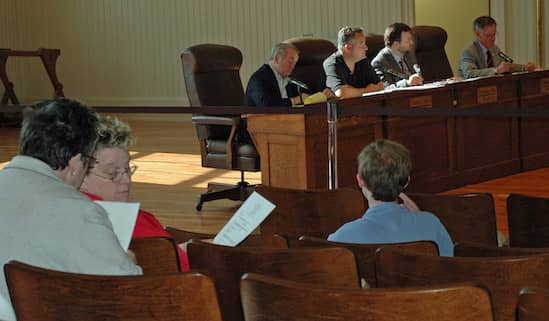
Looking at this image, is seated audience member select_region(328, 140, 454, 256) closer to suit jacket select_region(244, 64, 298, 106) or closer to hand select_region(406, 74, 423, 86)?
suit jacket select_region(244, 64, 298, 106)

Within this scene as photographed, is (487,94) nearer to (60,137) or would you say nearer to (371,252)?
(371,252)

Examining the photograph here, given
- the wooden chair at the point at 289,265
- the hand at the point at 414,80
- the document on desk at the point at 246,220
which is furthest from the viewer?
the hand at the point at 414,80

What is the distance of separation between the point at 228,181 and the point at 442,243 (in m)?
4.58

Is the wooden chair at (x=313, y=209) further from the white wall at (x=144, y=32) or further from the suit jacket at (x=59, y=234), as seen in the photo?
the white wall at (x=144, y=32)

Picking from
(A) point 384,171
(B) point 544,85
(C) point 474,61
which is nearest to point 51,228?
(A) point 384,171

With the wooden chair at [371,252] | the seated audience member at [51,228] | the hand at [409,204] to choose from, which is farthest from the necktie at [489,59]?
the seated audience member at [51,228]

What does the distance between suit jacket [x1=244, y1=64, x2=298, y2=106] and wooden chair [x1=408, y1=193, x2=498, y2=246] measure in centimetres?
309

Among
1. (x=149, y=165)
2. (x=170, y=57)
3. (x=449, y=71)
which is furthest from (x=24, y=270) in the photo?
(x=170, y=57)

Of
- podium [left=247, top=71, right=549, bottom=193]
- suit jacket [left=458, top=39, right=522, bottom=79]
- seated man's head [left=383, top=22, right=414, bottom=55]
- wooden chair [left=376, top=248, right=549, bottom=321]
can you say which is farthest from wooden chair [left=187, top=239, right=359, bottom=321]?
suit jacket [left=458, top=39, right=522, bottom=79]

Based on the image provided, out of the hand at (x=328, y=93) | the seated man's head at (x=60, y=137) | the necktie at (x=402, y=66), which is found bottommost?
the hand at (x=328, y=93)

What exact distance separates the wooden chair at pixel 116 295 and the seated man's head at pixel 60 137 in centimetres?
38

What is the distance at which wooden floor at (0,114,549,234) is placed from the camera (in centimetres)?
639

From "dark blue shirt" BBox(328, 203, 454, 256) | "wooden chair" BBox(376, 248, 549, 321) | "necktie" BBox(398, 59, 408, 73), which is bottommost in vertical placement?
"dark blue shirt" BBox(328, 203, 454, 256)

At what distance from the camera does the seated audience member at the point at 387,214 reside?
3.02m
